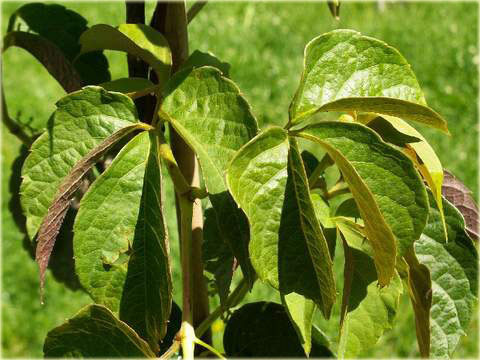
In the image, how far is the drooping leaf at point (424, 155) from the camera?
2.14 ft

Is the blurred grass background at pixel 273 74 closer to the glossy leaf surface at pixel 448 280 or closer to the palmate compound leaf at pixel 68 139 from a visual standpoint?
the glossy leaf surface at pixel 448 280

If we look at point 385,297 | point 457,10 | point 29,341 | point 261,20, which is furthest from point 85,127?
point 457,10

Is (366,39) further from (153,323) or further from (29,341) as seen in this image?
(29,341)

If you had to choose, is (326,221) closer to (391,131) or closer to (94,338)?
(391,131)

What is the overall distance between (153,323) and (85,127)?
185mm

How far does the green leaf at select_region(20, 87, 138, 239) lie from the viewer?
646 millimetres

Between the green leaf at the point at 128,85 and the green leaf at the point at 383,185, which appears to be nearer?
the green leaf at the point at 383,185

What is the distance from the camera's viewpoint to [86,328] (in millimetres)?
642

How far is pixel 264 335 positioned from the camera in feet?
2.81

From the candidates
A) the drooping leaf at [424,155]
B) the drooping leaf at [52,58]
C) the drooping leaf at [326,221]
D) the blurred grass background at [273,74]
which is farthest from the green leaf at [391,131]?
the blurred grass background at [273,74]

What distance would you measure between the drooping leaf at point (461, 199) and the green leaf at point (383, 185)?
0.25 m

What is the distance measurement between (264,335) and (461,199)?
0.27 metres

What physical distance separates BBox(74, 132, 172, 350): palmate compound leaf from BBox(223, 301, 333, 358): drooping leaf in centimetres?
22

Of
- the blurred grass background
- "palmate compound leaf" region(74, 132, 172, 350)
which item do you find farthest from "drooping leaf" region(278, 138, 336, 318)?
the blurred grass background
